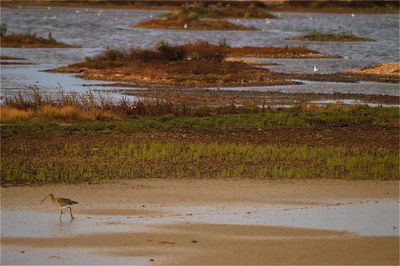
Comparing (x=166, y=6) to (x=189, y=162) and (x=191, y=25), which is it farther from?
(x=189, y=162)

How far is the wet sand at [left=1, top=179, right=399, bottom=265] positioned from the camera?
40.3ft

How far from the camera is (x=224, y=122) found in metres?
23.6

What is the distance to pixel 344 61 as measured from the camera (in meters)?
58.4

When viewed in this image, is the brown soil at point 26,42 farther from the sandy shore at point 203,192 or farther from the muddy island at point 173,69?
the sandy shore at point 203,192

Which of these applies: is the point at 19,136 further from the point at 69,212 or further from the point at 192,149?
the point at 69,212

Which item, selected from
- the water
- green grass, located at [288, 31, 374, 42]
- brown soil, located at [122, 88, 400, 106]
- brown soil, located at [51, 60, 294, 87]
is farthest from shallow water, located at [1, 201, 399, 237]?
green grass, located at [288, 31, 374, 42]

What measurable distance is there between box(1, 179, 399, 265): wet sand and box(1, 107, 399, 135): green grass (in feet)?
18.0

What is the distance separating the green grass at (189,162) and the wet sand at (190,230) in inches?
24.7

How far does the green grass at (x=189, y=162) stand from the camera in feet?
57.9

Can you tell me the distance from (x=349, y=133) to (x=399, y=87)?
1893cm

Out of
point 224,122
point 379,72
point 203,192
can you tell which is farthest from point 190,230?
point 379,72

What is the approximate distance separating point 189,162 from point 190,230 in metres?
5.33

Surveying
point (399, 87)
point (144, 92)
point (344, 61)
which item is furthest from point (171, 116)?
point (344, 61)

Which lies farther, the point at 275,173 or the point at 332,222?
the point at 275,173
